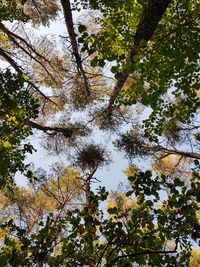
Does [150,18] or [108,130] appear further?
[108,130]

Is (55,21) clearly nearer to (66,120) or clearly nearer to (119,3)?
(66,120)

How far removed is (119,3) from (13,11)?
18.5 feet

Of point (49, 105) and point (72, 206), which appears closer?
point (72, 206)

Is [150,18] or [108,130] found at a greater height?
[108,130]

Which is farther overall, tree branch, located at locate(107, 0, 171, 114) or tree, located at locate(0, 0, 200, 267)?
tree branch, located at locate(107, 0, 171, 114)

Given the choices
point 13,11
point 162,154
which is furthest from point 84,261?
point 162,154

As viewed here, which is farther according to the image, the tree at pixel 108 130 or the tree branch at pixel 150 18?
the tree branch at pixel 150 18

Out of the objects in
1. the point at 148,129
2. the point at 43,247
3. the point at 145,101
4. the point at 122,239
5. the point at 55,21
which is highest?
the point at 55,21

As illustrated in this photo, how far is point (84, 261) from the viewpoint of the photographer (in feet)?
9.87

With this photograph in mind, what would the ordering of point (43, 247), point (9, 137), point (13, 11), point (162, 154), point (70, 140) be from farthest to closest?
point (70, 140), point (162, 154), point (13, 11), point (9, 137), point (43, 247)

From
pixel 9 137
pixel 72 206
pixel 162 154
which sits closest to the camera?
pixel 9 137

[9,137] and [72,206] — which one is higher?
[72,206]

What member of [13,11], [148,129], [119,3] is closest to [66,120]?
[13,11]

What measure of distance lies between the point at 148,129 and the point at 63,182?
7.21 m
